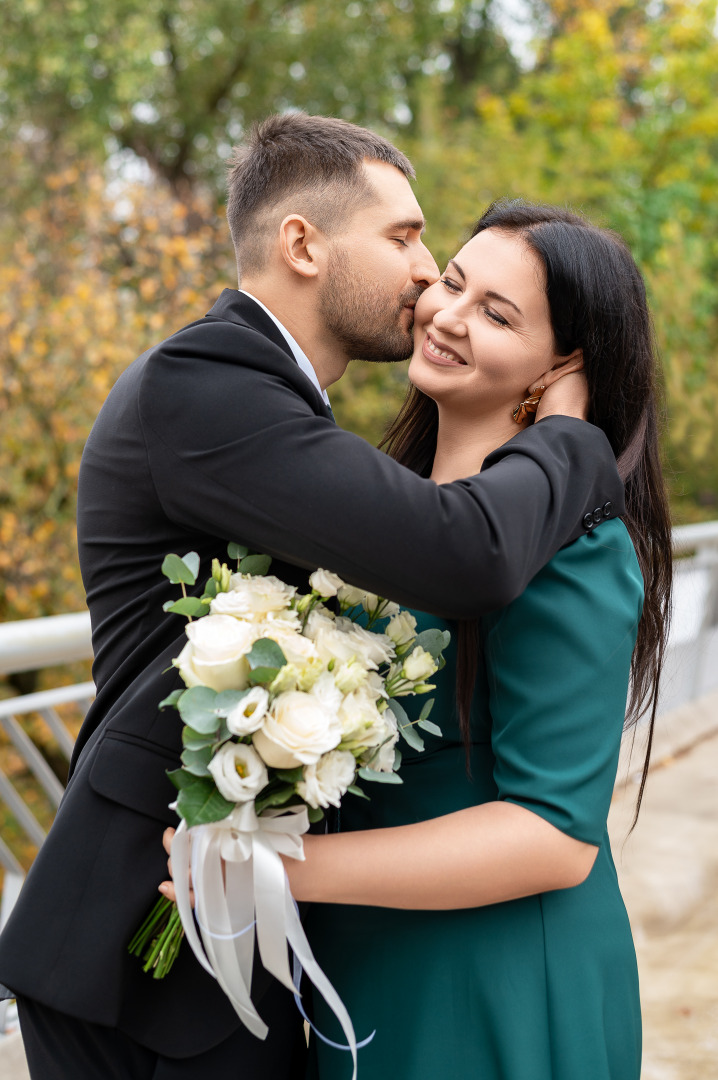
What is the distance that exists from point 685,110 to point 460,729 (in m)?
13.0

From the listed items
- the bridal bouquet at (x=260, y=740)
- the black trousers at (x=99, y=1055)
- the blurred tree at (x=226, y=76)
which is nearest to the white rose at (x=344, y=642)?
the bridal bouquet at (x=260, y=740)

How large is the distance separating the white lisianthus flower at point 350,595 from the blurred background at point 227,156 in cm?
250

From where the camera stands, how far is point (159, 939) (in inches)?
57.5

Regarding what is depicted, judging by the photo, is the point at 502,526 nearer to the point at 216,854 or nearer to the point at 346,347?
the point at 216,854

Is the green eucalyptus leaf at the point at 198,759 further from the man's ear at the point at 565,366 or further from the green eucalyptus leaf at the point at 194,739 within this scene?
the man's ear at the point at 565,366

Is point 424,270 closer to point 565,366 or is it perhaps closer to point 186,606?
point 565,366

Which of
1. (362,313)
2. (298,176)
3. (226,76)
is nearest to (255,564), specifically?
(362,313)

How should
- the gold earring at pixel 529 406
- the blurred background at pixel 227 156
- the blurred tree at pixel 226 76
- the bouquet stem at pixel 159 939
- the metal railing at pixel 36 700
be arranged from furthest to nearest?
the blurred tree at pixel 226 76
the blurred background at pixel 227 156
the metal railing at pixel 36 700
the gold earring at pixel 529 406
the bouquet stem at pixel 159 939

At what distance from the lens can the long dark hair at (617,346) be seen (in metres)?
1.77

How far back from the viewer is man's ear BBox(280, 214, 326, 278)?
1859 mm

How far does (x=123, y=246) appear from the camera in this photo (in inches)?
347

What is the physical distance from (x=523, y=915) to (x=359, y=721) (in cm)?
57

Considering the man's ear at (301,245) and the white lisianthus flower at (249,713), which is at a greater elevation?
the man's ear at (301,245)

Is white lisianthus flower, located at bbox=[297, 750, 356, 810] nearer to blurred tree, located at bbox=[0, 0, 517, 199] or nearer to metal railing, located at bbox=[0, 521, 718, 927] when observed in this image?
metal railing, located at bbox=[0, 521, 718, 927]
